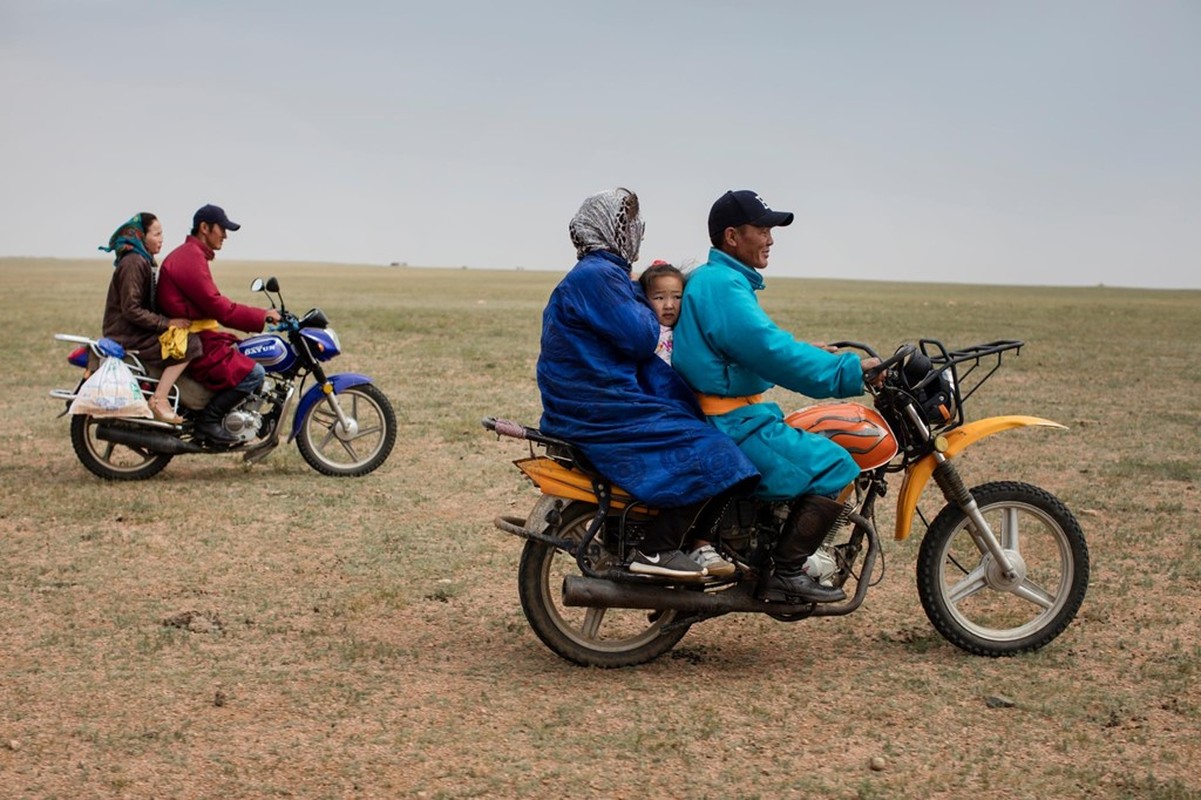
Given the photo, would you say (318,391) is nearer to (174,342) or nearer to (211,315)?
(211,315)

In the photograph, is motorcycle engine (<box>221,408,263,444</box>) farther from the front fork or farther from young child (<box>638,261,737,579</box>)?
the front fork

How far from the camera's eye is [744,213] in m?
5.52

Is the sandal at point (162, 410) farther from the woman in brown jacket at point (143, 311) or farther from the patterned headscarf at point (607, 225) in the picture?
the patterned headscarf at point (607, 225)

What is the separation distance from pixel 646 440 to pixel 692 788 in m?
1.42

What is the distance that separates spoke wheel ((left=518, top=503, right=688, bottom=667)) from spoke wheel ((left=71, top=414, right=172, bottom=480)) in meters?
5.28

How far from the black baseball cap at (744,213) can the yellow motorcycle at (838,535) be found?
0.65 metres

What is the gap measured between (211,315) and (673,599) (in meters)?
5.57

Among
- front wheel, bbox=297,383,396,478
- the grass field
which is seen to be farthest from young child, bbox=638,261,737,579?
front wheel, bbox=297,383,396,478

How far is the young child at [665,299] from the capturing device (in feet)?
18.7

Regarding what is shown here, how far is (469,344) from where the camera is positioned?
2258 centimetres

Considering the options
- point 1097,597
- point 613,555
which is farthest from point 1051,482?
point 613,555

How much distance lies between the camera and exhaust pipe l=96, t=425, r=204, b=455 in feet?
32.7

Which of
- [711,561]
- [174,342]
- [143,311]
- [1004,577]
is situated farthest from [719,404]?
[143,311]

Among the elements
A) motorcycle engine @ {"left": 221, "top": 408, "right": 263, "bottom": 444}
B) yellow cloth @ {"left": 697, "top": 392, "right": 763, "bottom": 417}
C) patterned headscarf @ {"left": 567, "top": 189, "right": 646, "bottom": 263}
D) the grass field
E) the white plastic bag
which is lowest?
the grass field
